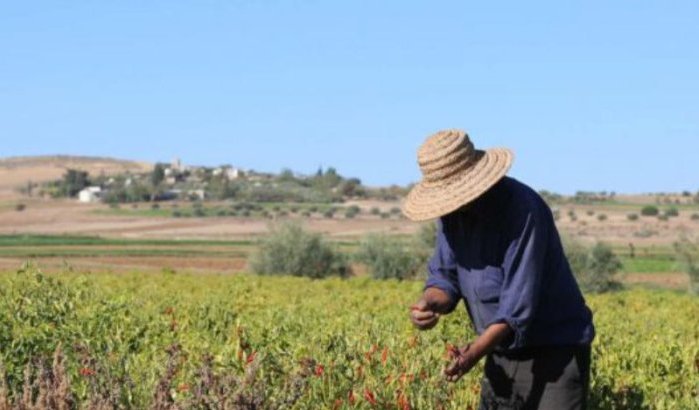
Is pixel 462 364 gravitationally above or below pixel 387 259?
above

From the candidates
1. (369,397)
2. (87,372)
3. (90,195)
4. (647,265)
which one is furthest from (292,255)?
(90,195)

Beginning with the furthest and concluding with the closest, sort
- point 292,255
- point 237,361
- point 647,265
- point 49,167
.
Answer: point 49,167 → point 647,265 → point 292,255 → point 237,361

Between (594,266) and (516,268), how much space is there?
127 feet

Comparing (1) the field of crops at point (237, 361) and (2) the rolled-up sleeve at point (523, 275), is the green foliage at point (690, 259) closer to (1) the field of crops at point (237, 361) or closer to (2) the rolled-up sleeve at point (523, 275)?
(1) the field of crops at point (237, 361)

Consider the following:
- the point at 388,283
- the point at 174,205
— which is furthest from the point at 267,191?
the point at 388,283

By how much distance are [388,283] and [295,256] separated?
19.8m

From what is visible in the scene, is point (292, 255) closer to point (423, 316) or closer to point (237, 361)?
point (237, 361)

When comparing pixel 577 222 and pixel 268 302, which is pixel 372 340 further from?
A: pixel 577 222

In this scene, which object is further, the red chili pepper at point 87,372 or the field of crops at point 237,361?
the red chili pepper at point 87,372

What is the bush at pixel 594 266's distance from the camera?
4209cm

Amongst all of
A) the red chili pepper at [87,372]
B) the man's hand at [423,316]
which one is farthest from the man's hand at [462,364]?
the red chili pepper at [87,372]

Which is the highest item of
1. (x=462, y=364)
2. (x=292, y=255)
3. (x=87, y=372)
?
(x=462, y=364)

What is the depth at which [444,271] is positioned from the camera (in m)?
5.84

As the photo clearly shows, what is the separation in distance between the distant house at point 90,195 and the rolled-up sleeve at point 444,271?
118842 mm
